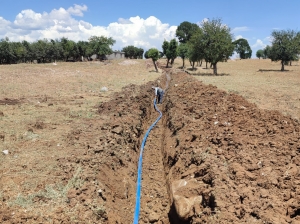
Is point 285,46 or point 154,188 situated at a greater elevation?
point 285,46

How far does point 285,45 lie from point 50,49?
45692 mm

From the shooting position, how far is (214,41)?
36.2 m

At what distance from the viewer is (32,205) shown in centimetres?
537

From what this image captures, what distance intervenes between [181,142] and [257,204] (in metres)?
4.09

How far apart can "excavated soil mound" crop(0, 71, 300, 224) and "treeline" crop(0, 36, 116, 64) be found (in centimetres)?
4944

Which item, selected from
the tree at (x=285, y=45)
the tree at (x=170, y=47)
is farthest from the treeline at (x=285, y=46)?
the tree at (x=170, y=47)

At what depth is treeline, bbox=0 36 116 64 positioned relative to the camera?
179 ft

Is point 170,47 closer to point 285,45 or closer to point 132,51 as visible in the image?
→ point 285,45

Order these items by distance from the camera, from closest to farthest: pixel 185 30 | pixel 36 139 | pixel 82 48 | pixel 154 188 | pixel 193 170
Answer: pixel 193 170
pixel 154 188
pixel 36 139
pixel 82 48
pixel 185 30

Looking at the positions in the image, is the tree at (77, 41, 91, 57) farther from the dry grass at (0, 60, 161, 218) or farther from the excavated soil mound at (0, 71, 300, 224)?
the excavated soil mound at (0, 71, 300, 224)

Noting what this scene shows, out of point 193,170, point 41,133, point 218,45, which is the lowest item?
point 193,170

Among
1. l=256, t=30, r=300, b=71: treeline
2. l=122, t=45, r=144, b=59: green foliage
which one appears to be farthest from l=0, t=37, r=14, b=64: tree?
l=256, t=30, r=300, b=71: treeline

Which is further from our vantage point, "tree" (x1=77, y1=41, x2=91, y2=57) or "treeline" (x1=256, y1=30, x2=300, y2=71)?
"tree" (x1=77, y1=41, x2=91, y2=57)

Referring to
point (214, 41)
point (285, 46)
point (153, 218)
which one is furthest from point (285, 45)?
point (153, 218)
